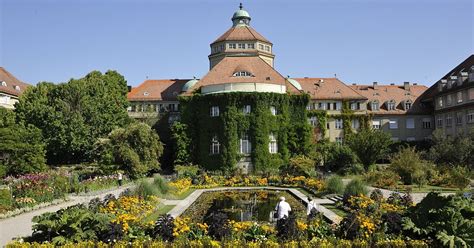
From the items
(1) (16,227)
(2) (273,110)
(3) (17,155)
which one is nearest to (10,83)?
(3) (17,155)

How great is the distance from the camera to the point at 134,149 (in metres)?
36.9

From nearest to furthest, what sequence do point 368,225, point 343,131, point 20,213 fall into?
point 368,225 → point 20,213 → point 343,131

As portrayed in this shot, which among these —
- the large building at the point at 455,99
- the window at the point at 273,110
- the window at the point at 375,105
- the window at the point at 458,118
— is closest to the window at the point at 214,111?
the window at the point at 273,110

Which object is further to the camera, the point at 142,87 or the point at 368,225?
the point at 142,87

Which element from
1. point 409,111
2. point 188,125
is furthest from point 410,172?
point 409,111

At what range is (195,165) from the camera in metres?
42.4

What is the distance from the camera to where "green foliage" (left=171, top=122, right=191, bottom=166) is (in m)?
43.3

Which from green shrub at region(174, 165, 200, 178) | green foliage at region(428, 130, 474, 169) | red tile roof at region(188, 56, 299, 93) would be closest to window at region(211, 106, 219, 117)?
red tile roof at region(188, 56, 299, 93)

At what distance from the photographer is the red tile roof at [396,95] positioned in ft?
178

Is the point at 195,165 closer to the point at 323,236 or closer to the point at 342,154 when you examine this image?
the point at 342,154

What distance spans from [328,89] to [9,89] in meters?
38.3

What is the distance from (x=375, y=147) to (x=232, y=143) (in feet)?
41.0

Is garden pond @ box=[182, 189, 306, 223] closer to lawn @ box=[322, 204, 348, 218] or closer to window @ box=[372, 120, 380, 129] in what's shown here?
lawn @ box=[322, 204, 348, 218]

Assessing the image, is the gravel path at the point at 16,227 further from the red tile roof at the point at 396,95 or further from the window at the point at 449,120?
the red tile roof at the point at 396,95
